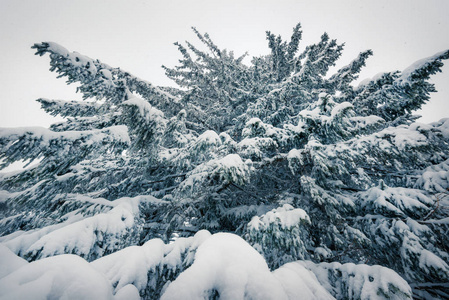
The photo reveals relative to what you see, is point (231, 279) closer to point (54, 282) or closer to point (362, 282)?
point (54, 282)

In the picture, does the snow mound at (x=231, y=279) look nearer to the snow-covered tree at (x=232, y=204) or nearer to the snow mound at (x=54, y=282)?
the snow-covered tree at (x=232, y=204)

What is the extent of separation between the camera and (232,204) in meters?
4.95

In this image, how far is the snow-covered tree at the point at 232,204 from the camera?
3.68 ft

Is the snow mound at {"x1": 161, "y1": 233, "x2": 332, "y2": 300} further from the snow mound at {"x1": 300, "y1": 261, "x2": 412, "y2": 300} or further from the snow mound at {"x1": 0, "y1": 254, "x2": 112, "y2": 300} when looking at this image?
the snow mound at {"x1": 300, "y1": 261, "x2": 412, "y2": 300}

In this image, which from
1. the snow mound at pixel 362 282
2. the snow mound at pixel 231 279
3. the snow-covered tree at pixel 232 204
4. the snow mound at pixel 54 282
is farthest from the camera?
the snow mound at pixel 362 282

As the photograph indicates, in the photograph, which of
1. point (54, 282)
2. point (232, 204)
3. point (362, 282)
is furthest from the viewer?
point (232, 204)

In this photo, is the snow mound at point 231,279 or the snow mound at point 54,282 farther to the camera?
the snow mound at point 231,279

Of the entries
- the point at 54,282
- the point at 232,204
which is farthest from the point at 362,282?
Answer: the point at 232,204

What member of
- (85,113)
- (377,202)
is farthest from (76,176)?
(377,202)

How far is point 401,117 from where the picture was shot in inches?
187

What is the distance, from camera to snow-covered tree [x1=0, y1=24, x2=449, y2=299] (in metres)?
1.12

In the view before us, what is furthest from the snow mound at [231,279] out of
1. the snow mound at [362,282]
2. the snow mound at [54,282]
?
the snow mound at [362,282]

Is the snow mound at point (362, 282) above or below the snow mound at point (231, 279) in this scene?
below

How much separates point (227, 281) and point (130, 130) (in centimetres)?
291
